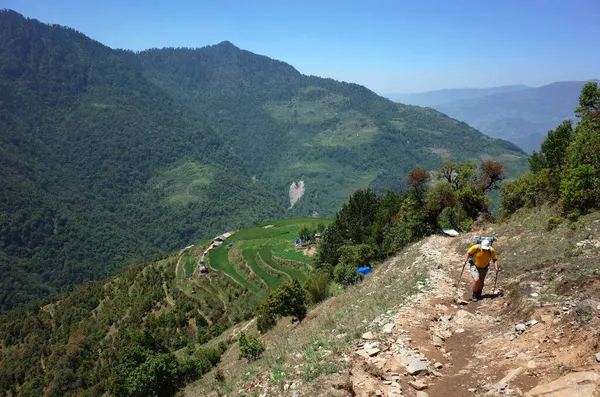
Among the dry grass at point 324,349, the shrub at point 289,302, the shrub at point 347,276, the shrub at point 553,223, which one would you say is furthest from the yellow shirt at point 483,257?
the shrub at point 347,276

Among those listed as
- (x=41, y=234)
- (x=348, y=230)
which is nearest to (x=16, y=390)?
(x=348, y=230)

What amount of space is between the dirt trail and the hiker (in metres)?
0.75

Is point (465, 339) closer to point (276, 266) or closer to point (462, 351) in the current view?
point (462, 351)

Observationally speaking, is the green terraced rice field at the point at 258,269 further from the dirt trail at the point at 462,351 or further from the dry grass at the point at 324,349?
the dirt trail at the point at 462,351

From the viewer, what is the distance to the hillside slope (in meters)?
9.25

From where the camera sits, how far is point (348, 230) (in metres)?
62.6

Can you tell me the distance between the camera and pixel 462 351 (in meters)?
11.8

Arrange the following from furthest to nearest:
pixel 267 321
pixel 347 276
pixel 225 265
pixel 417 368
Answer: pixel 225 265
pixel 347 276
pixel 267 321
pixel 417 368

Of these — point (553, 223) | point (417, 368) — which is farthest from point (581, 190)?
point (417, 368)

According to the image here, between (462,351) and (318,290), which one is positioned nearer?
(462,351)

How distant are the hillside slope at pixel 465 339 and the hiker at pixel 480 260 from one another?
744mm

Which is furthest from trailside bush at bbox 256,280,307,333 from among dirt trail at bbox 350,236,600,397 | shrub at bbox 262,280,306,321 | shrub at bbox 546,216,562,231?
shrub at bbox 546,216,562,231

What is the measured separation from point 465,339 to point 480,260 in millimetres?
3561

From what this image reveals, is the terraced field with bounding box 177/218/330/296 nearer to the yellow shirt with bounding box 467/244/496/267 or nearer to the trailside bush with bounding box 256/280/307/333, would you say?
the trailside bush with bounding box 256/280/307/333
